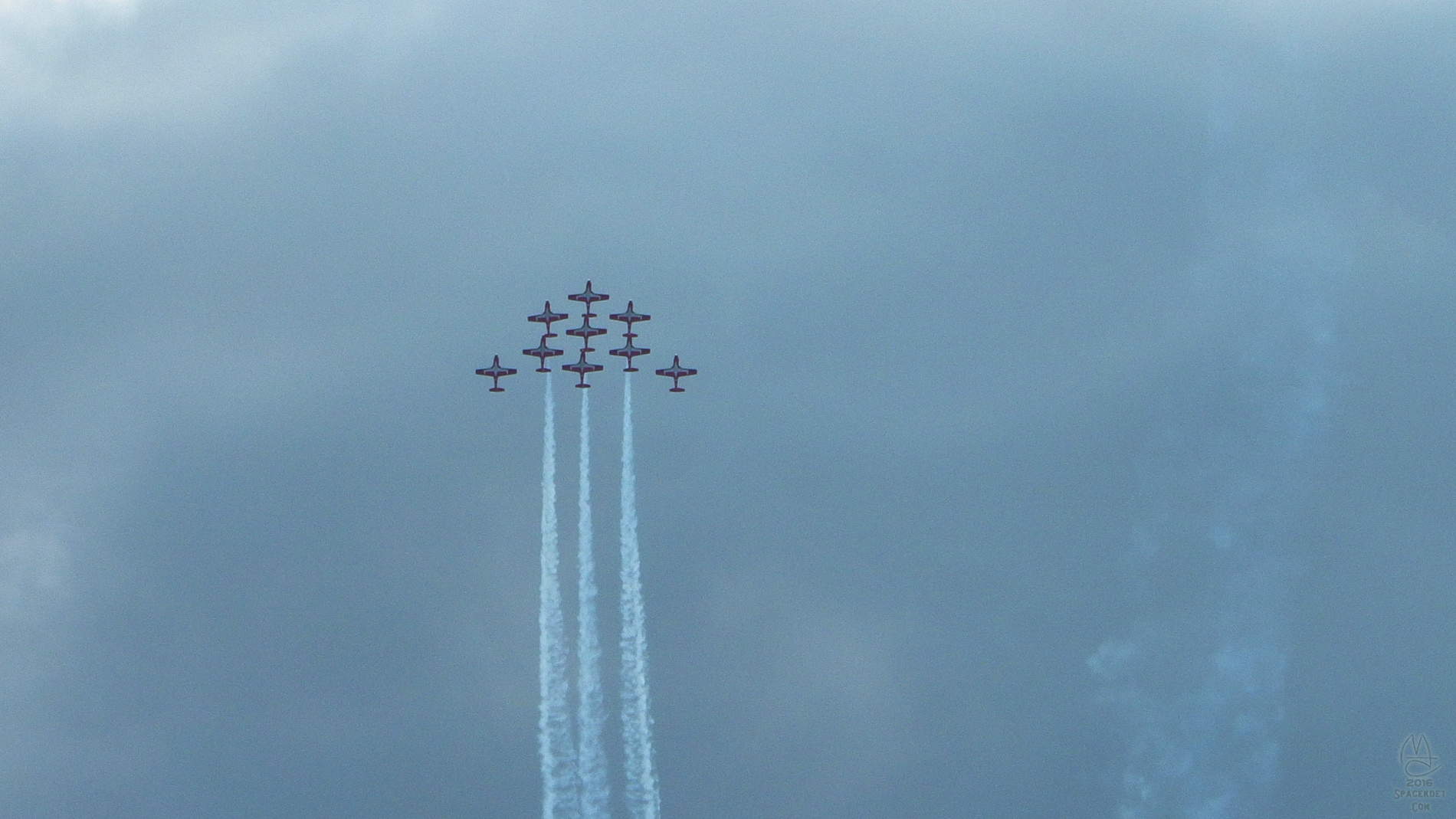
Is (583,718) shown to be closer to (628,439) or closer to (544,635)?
(544,635)

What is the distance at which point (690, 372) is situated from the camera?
19900 cm

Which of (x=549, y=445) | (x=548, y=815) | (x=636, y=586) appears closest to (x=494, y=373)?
(x=549, y=445)

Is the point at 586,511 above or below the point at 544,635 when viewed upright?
above

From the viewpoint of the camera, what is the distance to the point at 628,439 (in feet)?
643

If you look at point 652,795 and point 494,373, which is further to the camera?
point 494,373

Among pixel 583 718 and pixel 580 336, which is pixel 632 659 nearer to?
pixel 583 718

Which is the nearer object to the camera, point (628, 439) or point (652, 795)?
point (652, 795)

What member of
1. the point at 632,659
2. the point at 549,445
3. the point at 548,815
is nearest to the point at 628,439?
the point at 549,445

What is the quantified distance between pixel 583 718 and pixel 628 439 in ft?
78.8

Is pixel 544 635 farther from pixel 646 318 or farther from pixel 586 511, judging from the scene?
pixel 646 318

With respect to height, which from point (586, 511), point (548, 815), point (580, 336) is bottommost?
point (548, 815)

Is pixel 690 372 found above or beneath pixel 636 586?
above

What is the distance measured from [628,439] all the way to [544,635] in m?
18.4

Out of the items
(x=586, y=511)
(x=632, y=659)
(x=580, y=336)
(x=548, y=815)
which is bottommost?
(x=548, y=815)
